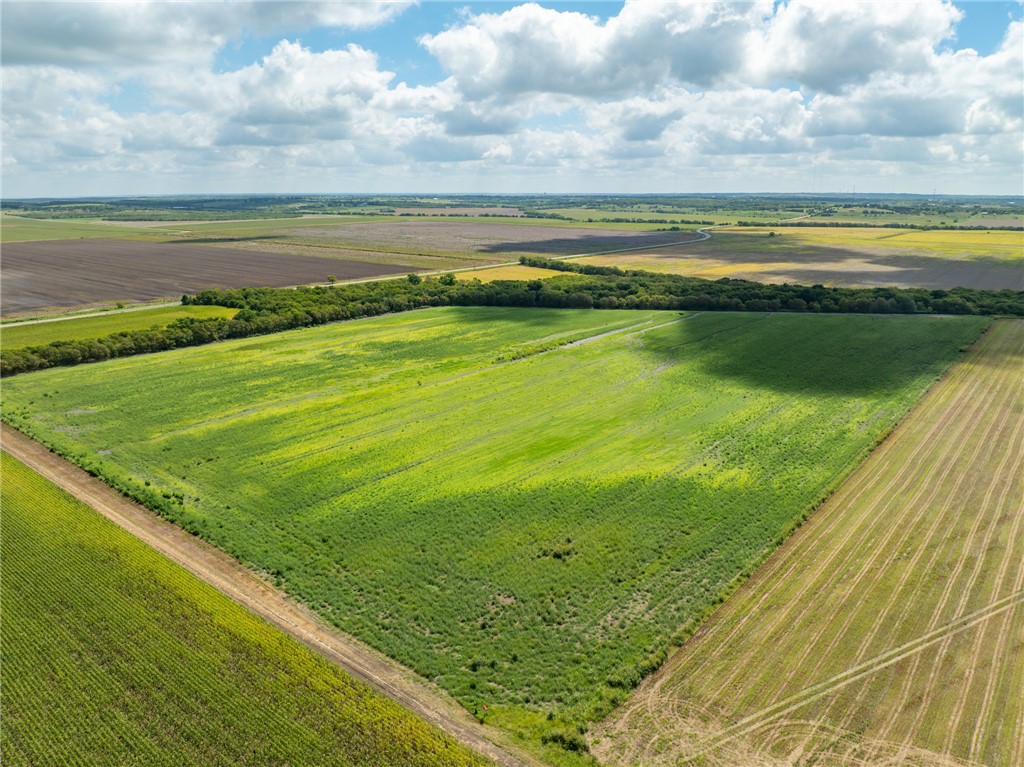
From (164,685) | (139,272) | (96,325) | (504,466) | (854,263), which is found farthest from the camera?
(854,263)

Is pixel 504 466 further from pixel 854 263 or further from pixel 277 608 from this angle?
pixel 854 263

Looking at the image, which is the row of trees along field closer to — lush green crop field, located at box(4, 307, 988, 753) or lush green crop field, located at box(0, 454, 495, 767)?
lush green crop field, located at box(4, 307, 988, 753)

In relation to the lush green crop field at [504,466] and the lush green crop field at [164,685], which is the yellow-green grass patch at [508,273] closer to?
the lush green crop field at [504,466]

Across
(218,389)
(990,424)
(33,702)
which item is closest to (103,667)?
(33,702)

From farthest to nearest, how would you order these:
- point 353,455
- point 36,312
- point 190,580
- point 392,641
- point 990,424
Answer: point 36,312, point 990,424, point 353,455, point 190,580, point 392,641

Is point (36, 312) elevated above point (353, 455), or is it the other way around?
point (36, 312)

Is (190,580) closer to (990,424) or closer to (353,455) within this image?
(353,455)

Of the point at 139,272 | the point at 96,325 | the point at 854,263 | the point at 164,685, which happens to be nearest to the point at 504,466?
the point at 164,685
